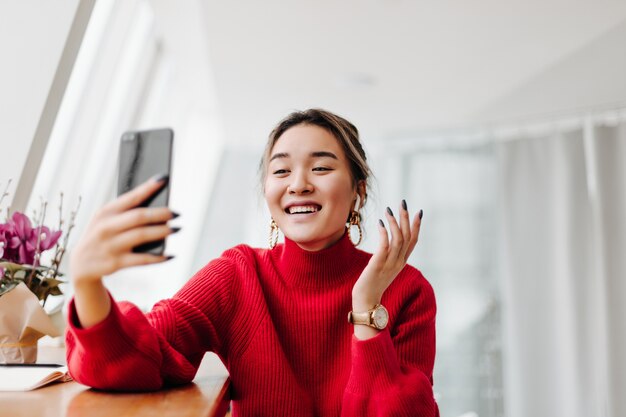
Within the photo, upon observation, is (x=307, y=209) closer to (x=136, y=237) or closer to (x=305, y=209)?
(x=305, y=209)

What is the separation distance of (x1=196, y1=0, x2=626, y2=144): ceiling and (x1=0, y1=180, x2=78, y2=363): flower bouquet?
189 cm

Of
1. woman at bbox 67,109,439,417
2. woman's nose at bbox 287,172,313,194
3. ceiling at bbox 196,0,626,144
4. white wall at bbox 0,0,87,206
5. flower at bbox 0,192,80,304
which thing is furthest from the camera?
ceiling at bbox 196,0,626,144

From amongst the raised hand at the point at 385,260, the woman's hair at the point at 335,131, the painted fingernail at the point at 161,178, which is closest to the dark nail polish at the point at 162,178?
the painted fingernail at the point at 161,178

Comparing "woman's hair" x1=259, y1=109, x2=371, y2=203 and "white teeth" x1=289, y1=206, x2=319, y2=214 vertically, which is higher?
"woman's hair" x1=259, y1=109, x2=371, y2=203

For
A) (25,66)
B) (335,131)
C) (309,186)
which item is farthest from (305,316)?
(25,66)

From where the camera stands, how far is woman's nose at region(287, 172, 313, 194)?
1263 mm

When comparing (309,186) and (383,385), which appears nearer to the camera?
(383,385)

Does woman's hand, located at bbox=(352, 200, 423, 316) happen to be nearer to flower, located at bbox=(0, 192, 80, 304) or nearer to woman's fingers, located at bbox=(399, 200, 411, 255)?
woman's fingers, located at bbox=(399, 200, 411, 255)

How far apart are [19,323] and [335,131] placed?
0.81 metres

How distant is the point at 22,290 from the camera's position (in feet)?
4.25

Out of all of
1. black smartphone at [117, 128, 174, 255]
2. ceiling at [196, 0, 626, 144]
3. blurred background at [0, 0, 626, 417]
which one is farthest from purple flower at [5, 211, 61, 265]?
ceiling at [196, 0, 626, 144]

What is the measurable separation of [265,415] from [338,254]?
379mm

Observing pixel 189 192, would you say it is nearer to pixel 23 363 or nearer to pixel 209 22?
pixel 209 22

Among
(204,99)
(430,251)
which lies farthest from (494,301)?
(204,99)
